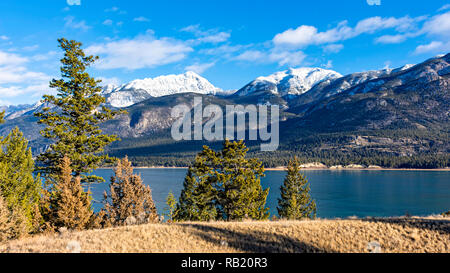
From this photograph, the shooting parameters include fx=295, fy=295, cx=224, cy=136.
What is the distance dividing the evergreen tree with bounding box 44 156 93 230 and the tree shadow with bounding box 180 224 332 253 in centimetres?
1035

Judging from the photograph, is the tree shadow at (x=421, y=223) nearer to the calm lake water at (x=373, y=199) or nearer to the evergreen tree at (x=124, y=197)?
the evergreen tree at (x=124, y=197)

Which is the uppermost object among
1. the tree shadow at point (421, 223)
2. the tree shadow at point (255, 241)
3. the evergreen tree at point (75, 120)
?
the evergreen tree at point (75, 120)

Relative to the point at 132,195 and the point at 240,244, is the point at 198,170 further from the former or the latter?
the point at 240,244

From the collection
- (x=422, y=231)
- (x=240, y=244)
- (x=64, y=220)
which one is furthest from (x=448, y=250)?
(x=64, y=220)

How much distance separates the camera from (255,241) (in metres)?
14.4

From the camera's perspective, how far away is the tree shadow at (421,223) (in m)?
15.4

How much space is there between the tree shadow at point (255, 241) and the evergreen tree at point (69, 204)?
10.3 metres

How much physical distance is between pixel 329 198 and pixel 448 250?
95.7m

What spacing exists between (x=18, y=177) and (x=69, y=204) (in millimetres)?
9531

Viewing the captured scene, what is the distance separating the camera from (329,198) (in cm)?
10400

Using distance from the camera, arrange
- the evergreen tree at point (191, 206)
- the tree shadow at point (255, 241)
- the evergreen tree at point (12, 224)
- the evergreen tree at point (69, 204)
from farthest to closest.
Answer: the evergreen tree at point (191, 206)
the evergreen tree at point (69, 204)
the evergreen tree at point (12, 224)
the tree shadow at point (255, 241)

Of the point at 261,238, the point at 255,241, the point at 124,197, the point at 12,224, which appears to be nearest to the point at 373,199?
the point at 124,197

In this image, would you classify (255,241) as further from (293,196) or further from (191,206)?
(293,196)

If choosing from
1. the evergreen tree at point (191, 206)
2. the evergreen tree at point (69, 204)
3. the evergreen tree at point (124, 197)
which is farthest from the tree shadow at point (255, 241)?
the evergreen tree at point (191, 206)
